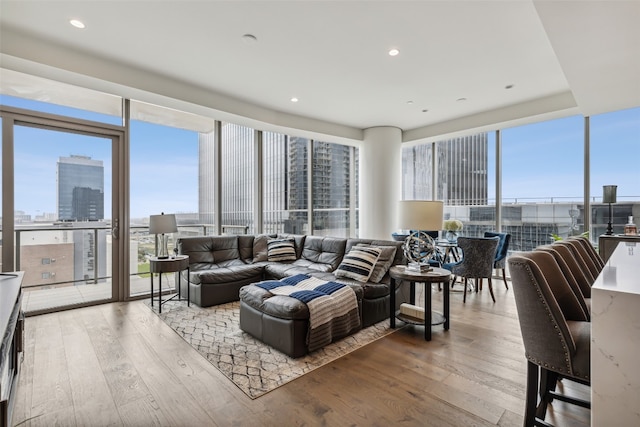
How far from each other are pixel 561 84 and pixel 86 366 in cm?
627

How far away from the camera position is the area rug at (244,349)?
228 cm

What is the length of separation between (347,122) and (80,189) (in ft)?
15.1

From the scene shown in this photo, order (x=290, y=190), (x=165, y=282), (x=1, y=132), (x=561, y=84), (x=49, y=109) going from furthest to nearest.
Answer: (x=290, y=190) < (x=165, y=282) < (x=561, y=84) < (x=49, y=109) < (x=1, y=132)

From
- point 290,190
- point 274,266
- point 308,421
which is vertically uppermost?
point 290,190

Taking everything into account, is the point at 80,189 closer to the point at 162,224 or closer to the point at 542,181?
the point at 162,224

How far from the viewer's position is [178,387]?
7.09 feet

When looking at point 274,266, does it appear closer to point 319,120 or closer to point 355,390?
point 355,390

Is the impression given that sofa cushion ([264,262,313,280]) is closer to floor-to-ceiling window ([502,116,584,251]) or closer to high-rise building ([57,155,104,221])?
high-rise building ([57,155,104,221])

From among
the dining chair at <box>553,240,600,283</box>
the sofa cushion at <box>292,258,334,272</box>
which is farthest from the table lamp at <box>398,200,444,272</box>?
the sofa cushion at <box>292,258,334,272</box>

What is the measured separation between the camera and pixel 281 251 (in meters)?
4.86

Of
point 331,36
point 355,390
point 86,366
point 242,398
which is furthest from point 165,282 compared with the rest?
point 331,36

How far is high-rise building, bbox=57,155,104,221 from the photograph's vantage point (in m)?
3.97

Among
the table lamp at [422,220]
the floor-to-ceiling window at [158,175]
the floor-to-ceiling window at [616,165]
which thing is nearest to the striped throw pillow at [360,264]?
the table lamp at [422,220]

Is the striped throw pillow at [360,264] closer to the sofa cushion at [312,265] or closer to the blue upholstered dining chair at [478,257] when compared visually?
the sofa cushion at [312,265]
